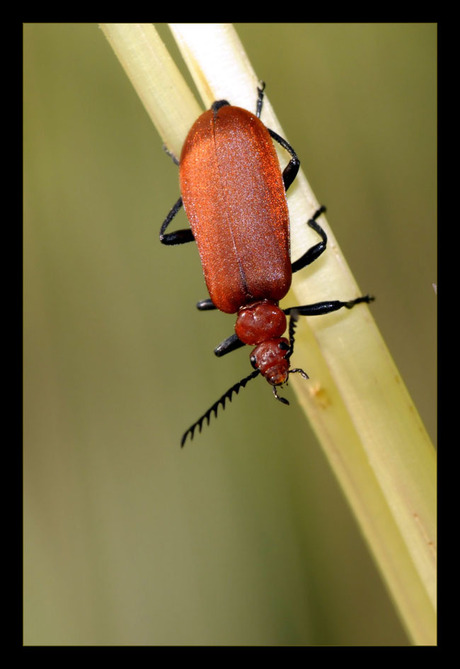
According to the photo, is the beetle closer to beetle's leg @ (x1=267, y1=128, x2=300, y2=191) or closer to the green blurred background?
beetle's leg @ (x1=267, y1=128, x2=300, y2=191)

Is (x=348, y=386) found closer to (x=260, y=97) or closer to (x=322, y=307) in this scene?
(x=322, y=307)

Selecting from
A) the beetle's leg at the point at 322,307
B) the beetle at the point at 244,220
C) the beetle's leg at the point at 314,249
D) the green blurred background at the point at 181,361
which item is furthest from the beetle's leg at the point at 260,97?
the green blurred background at the point at 181,361

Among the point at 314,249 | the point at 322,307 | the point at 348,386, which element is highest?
the point at 314,249

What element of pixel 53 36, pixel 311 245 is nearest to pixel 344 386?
pixel 311 245

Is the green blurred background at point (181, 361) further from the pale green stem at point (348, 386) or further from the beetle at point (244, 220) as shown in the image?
the pale green stem at point (348, 386)

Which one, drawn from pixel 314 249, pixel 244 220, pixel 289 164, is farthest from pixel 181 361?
pixel 314 249

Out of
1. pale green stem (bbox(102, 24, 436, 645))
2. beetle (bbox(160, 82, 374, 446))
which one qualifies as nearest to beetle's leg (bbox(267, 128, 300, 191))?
beetle (bbox(160, 82, 374, 446))

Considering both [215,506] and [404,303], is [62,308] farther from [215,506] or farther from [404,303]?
[404,303]

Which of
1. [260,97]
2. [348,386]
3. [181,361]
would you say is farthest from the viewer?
[181,361]
